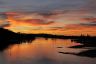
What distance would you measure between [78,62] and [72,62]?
1016mm

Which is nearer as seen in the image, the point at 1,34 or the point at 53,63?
the point at 53,63

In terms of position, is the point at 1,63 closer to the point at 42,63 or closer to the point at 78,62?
the point at 42,63

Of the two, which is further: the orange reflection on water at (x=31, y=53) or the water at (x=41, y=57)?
the orange reflection on water at (x=31, y=53)

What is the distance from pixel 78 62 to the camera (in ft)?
146

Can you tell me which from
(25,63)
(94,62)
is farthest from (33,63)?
(94,62)

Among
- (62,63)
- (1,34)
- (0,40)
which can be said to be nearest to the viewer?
(62,63)

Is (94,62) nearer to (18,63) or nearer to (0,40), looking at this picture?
(18,63)

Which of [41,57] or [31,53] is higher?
[41,57]

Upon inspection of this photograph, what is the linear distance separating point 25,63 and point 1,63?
416cm

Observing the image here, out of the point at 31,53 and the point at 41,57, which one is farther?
the point at 31,53

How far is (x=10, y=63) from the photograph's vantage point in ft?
147

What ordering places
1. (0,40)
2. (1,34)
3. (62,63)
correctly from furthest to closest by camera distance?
(1,34)
(0,40)
(62,63)

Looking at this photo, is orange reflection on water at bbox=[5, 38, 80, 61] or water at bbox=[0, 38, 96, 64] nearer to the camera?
water at bbox=[0, 38, 96, 64]

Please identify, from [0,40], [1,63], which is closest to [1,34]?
[0,40]
